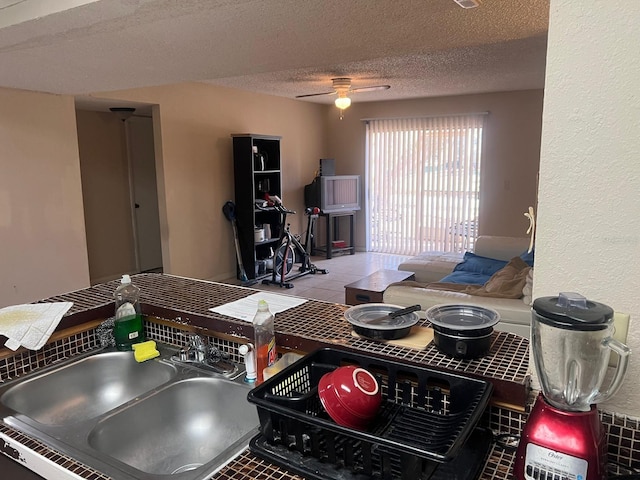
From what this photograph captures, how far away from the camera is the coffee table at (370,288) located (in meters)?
3.96

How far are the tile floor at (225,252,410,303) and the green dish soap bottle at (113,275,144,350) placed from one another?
3422 mm

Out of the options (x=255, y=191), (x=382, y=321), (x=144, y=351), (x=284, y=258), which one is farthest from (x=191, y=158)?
(x=382, y=321)

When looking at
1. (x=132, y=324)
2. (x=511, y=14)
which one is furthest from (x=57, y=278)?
(x=511, y=14)

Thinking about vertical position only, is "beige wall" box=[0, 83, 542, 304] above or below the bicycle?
above

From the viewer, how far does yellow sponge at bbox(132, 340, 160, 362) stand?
157cm

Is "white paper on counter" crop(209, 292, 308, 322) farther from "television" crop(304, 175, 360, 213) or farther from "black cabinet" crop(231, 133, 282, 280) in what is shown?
"television" crop(304, 175, 360, 213)

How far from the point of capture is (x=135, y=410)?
1.32 m

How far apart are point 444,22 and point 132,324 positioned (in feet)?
5.86

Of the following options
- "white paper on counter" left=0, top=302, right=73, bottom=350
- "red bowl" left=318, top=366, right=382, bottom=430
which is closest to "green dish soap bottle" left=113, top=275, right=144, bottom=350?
"white paper on counter" left=0, top=302, right=73, bottom=350

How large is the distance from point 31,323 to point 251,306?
2.34 feet

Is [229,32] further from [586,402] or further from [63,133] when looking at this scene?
[63,133]

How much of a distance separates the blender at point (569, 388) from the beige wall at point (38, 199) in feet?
11.9

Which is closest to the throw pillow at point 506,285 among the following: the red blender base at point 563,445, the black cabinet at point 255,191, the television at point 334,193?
the red blender base at point 563,445

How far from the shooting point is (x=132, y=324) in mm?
1666
